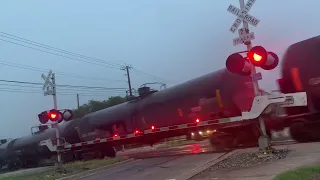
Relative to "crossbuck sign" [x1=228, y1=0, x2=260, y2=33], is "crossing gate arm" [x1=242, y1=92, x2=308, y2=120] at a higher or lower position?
lower

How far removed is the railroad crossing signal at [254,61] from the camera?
34.8 feet

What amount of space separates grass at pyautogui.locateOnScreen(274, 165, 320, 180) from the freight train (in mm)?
5868

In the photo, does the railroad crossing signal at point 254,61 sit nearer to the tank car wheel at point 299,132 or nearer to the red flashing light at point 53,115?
Result: the tank car wheel at point 299,132

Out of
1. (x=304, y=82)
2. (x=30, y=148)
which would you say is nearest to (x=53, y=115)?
(x=304, y=82)

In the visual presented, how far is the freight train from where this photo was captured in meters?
13.8

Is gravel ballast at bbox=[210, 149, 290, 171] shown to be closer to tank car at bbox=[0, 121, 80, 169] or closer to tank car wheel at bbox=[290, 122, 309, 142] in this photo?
tank car wheel at bbox=[290, 122, 309, 142]

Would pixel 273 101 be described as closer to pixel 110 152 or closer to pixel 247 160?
pixel 247 160

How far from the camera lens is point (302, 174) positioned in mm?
7477

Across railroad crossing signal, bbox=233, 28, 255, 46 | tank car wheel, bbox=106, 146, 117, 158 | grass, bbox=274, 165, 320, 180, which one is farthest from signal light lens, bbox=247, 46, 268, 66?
tank car wheel, bbox=106, 146, 117, 158

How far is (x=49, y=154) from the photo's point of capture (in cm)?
2714

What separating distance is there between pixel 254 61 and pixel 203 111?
6.20 meters

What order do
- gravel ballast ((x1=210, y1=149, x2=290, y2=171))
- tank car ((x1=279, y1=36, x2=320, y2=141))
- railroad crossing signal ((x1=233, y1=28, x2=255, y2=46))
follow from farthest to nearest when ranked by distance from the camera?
tank car ((x1=279, y1=36, x2=320, y2=141)), railroad crossing signal ((x1=233, y1=28, x2=255, y2=46)), gravel ballast ((x1=210, y1=149, x2=290, y2=171))

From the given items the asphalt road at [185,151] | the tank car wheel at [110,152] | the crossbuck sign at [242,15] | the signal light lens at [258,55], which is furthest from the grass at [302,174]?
the tank car wheel at [110,152]

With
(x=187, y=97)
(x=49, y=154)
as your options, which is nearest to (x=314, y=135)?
(x=187, y=97)
